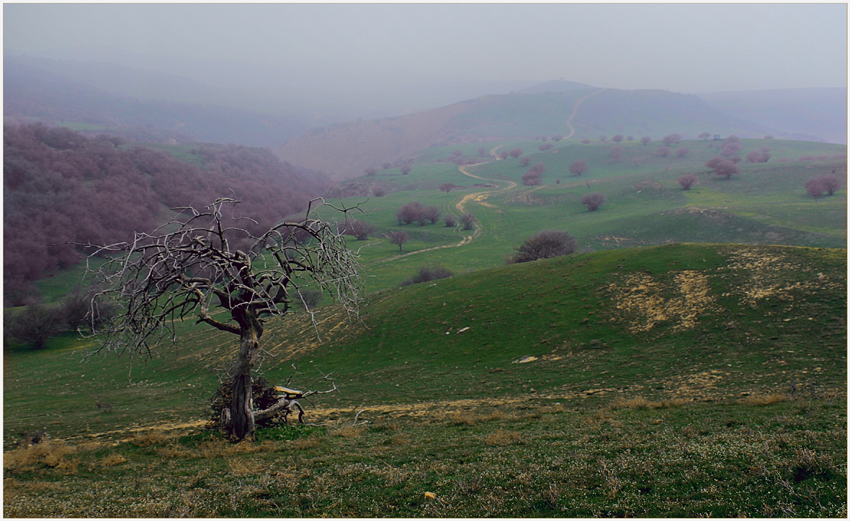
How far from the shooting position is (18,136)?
99688mm

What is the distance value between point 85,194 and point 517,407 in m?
103

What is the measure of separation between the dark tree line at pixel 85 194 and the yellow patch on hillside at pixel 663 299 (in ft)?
164

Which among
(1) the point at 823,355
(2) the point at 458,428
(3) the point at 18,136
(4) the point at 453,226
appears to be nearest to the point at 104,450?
(2) the point at 458,428

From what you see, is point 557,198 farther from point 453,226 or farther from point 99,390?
point 99,390

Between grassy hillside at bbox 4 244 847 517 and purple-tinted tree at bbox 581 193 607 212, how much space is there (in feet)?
220

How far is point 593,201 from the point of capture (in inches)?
3851

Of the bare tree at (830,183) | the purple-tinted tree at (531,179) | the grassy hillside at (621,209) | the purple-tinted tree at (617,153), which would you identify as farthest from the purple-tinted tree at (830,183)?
the purple-tinted tree at (617,153)

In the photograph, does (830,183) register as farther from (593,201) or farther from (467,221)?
(467,221)

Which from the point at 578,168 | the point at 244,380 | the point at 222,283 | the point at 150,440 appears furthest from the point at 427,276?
the point at 578,168

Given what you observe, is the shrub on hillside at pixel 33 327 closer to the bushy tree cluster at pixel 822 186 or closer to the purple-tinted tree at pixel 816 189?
the purple-tinted tree at pixel 816 189

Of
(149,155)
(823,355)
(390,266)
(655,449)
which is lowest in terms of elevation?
(390,266)

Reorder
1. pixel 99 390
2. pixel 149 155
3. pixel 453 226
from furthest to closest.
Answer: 1. pixel 149 155
2. pixel 453 226
3. pixel 99 390

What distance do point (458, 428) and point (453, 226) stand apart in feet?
279

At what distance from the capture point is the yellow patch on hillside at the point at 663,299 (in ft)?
77.2
